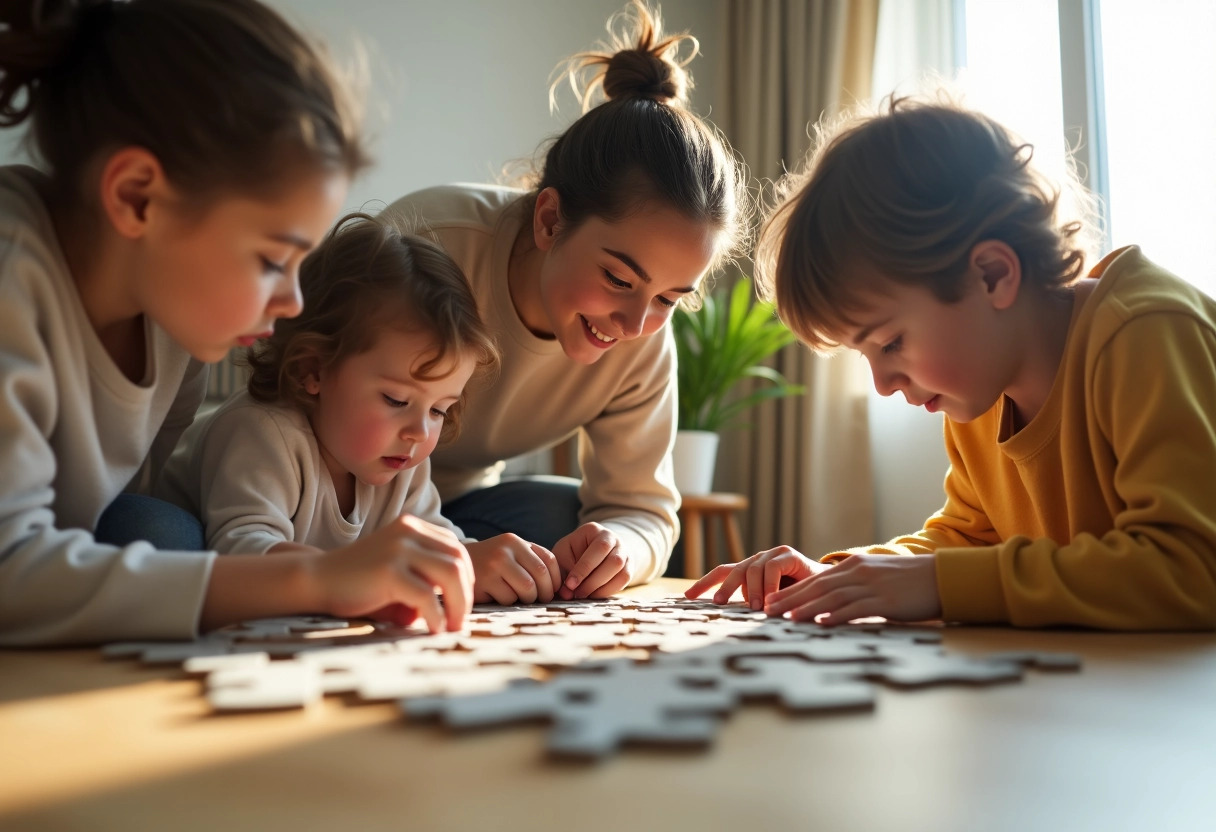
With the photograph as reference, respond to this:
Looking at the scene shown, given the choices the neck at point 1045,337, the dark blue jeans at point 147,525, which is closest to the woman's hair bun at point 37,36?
the dark blue jeans at point 147,525

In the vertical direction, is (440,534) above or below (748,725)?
above

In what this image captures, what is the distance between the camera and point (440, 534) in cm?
106

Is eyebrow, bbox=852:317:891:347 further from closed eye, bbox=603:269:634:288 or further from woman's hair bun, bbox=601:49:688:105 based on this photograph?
woman's hair bun, bbox=601:49:688:105

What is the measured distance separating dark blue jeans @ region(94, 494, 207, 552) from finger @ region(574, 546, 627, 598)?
1.81 ft

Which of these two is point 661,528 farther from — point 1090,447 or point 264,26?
point 264,26

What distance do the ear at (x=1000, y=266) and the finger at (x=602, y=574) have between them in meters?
0.66

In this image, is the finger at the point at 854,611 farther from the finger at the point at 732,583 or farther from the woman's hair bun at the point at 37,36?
the woman's hair bun at the point at 37,36

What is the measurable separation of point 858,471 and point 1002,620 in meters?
3.06

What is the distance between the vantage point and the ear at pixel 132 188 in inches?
39.5

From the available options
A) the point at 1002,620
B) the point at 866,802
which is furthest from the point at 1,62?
the point at 1002,620

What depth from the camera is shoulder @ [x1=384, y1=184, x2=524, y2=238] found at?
197cm

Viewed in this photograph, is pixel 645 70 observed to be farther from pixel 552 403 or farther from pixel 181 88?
pixel 181 88

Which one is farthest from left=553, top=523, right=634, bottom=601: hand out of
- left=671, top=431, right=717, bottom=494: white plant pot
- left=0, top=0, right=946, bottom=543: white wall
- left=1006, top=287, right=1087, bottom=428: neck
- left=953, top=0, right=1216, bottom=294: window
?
left=0, top=0, right=946, bottom=543: white wall

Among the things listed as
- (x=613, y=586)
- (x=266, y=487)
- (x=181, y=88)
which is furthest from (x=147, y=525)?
(x=613, y=586)
